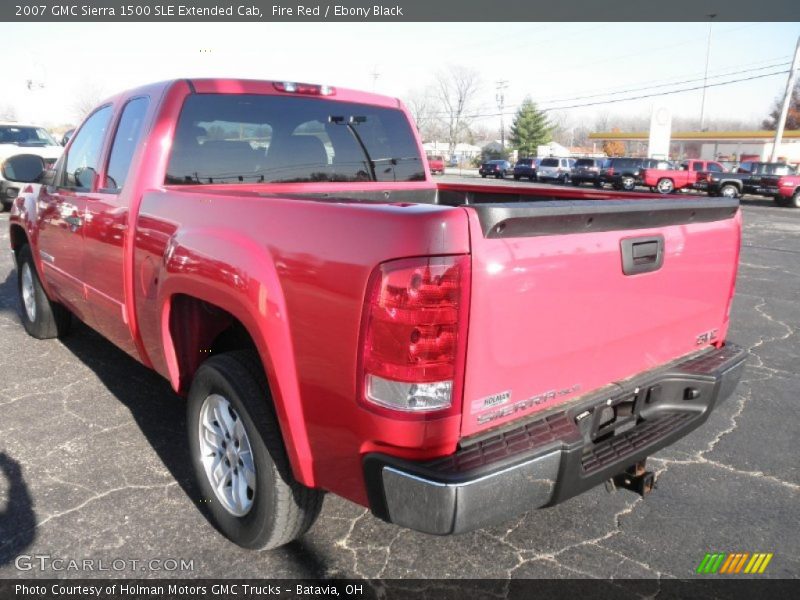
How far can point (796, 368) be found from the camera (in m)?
4.90

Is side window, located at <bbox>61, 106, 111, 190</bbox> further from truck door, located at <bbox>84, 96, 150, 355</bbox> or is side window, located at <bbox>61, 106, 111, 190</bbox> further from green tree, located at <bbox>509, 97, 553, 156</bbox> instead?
green tree, located at <bbox>509, 97, 553, 156</bbox>

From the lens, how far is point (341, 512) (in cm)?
285

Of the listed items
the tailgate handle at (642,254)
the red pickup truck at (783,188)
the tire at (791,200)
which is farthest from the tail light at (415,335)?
the tire at (791,200)

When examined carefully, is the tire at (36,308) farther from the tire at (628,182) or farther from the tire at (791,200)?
the tire at (628,182)

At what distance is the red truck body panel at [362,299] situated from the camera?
5.97ft

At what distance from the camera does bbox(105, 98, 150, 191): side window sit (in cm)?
321

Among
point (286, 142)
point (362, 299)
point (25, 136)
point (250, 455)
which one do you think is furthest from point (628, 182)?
point (362, 299)

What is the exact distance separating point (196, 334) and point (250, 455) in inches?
27.8

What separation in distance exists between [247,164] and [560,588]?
2511 mm

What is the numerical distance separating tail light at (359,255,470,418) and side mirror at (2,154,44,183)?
3.57 metres

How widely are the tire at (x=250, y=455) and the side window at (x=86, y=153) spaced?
181 centimetres

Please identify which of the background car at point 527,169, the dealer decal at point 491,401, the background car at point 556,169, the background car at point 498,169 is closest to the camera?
the dealer decal at point 491,401

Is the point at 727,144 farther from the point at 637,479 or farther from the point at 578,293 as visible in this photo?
the point at 578,293

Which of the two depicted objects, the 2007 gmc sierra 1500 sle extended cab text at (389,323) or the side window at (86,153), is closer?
the 2007 gmc sierra 1500 sle extended cab text at (389,323)
